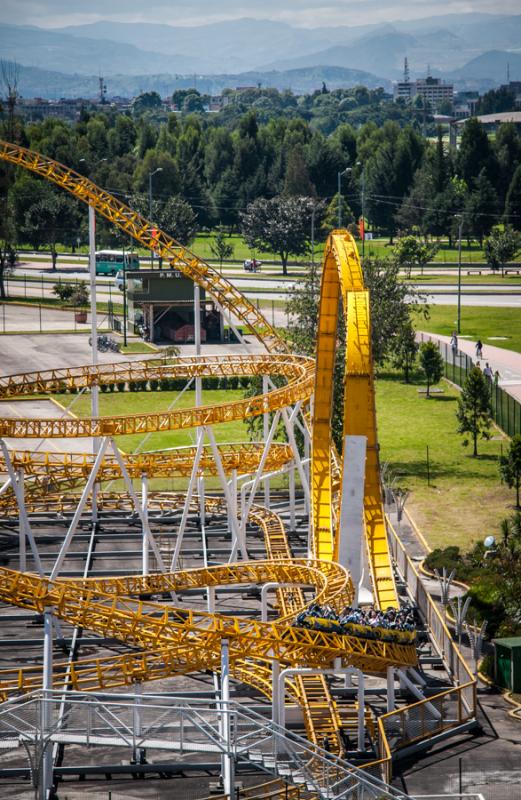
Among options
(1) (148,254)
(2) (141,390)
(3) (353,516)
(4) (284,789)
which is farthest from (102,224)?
(4) (284,789)

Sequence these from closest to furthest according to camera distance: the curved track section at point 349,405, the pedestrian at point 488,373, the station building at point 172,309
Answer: the curved track section at point 349,405, the pedestrian at point 488,373, the station building at point 172,309

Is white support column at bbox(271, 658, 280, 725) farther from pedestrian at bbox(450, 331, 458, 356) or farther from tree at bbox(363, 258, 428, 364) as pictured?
pedestrian at bbox(450, 331, 458, 356)

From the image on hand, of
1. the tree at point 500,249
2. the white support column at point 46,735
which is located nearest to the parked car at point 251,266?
the tree at point 500,249

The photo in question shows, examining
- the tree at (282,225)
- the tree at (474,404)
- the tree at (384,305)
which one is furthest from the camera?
the tree at (282,225)

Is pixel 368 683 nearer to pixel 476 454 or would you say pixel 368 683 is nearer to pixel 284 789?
pixel 284 789

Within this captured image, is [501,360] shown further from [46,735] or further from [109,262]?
[46,735]

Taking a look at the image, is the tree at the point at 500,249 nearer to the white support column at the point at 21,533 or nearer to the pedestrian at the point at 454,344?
the pedestrian at the point at 454,344
